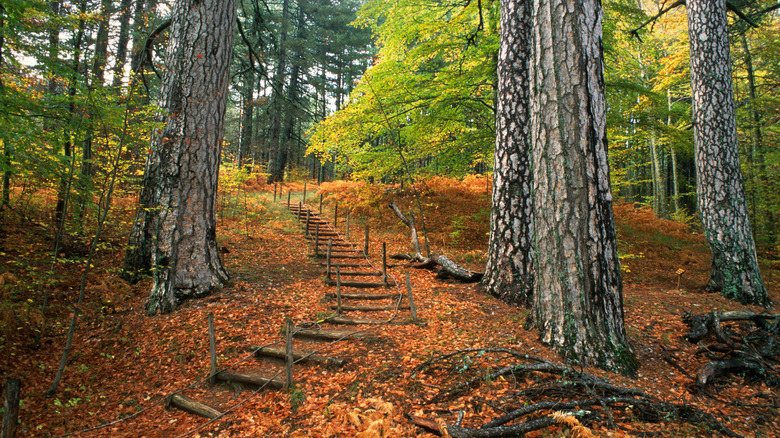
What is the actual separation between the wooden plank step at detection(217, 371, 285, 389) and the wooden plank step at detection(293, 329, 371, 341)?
2.64 feet

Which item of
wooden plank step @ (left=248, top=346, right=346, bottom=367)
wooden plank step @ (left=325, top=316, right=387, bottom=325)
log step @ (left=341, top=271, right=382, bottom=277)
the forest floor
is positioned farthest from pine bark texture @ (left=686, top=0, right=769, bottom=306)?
wooden plank step @ (left=248, top=346, right=346, bottom=367)

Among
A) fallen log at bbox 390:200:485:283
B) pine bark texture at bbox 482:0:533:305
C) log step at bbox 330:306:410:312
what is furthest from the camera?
fallen log at bbox 390:200:485:283

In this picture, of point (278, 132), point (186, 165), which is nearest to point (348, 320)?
point (186, 165)

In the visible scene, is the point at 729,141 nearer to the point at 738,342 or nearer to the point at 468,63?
the point at 738,342

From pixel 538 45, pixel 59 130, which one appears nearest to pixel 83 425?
pixel 59 130

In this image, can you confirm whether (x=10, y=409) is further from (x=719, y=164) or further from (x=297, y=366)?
(x=719, y=164)

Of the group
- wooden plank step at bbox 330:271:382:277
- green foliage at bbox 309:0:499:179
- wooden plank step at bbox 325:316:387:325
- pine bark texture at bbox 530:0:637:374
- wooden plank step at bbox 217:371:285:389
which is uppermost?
green foliage at bbox 309:0:499:179

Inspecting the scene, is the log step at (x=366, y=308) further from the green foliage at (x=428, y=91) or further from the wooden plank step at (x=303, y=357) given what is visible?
the green foliage at (x=428, y=91)

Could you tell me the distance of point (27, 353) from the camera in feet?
14.1

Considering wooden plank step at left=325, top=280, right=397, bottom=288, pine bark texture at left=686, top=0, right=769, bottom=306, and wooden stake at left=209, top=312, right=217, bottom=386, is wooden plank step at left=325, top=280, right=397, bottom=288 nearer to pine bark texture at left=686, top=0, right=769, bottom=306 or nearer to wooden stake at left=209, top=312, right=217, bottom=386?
wooden stake at left=209, top=312, right=217, bottom=386

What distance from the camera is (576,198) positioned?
3072mm

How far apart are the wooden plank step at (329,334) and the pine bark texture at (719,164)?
674 cm

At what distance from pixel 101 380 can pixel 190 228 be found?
2.41 metres

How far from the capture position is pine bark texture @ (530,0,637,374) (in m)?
3.04
